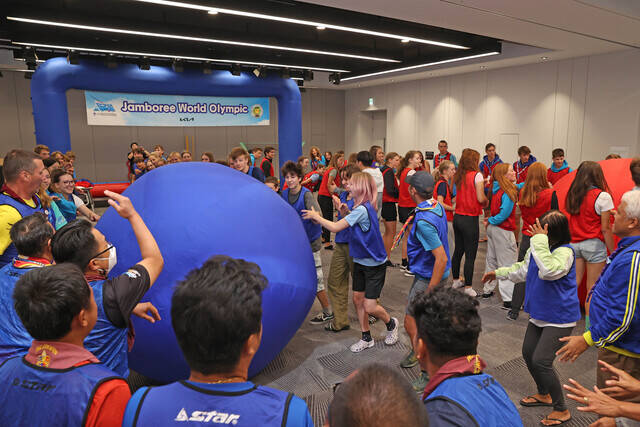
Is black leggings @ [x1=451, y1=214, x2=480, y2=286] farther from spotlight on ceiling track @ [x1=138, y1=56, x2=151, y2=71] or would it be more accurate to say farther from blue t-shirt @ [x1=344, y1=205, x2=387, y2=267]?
spotlight on ceiling track @ [x1=138, y1=56, x2=151, y2=71]

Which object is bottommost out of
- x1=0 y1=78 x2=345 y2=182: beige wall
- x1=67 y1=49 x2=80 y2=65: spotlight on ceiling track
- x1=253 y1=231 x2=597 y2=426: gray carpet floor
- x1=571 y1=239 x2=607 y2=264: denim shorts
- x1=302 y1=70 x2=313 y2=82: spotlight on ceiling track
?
x1=253 y1=231 x2=597 y2=426: gray carpet floor

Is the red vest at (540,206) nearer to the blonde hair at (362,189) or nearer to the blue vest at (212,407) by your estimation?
the blonde hair at (362,189)

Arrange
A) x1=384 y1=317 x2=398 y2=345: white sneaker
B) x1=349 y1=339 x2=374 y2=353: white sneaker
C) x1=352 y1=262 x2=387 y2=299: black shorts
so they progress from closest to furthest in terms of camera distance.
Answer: x1=352 y1=262 x2=387 y2=299: black shorts
x1=349 y1=339 x2=374 y2=353: white sneaker
x1=384 y1=317 x2=398 y2=345: white sneaker

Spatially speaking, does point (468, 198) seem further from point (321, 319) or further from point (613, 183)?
point (321, 319)

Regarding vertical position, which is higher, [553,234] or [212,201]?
[212,201]

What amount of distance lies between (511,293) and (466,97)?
32.1ft

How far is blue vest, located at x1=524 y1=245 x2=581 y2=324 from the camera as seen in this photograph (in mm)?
2707

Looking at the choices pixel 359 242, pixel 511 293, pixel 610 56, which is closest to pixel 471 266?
pixel 511 293

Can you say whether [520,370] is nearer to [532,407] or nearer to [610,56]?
[532,407]

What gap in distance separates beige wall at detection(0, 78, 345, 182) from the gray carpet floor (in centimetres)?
1244

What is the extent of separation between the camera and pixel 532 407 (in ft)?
10.0

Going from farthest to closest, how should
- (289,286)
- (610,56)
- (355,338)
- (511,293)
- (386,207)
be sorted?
(610,56), (386,207), (511,293), (355,338), (289,286)

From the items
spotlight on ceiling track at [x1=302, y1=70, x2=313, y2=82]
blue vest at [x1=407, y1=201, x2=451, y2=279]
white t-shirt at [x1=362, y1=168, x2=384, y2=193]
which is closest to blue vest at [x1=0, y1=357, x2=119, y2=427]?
blue vest at [x1=407, y1=201, x2=451, y2=279]

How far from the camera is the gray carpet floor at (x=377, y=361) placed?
3.20 meters
